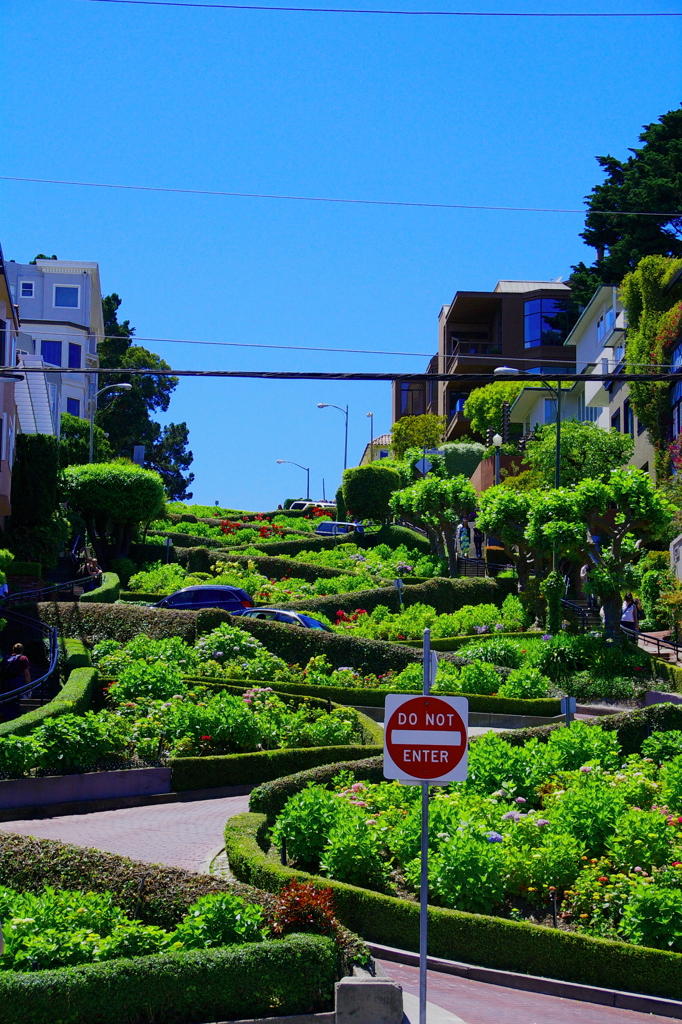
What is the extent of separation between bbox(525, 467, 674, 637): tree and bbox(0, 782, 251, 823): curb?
13.0m

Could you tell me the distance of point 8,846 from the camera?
34.2 ft

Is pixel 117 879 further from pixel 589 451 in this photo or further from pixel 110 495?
pixel 589 451

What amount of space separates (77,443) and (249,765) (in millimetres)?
50559

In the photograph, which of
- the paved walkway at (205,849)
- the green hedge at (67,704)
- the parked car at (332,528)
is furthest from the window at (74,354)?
the paved walkway at (205,849)

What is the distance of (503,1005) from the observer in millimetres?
9250

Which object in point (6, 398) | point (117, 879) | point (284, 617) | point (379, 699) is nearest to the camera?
point (117, 879)

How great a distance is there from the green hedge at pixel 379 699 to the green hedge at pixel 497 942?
10.5 m

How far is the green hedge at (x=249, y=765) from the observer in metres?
16.5

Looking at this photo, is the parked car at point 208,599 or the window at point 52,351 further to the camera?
the window at point 52,351

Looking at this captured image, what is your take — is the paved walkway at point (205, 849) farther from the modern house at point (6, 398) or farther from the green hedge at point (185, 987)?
the modern house at point (6, 398)

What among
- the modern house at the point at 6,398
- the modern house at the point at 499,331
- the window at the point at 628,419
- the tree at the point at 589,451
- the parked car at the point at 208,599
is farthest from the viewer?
the modern house at the point at 499,331

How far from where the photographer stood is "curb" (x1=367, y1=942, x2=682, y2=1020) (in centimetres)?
945

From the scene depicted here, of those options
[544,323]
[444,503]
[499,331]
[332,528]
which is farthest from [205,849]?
[499,331]

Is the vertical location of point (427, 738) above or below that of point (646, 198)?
below
